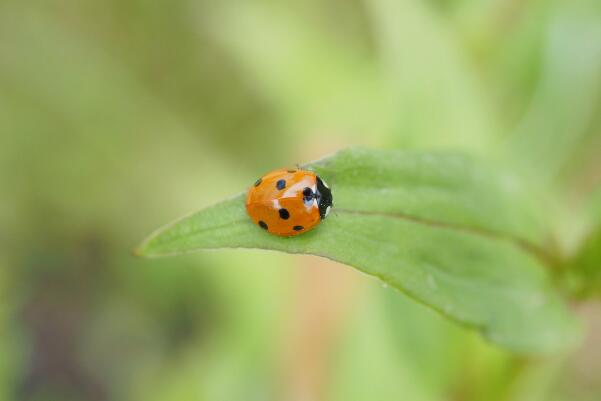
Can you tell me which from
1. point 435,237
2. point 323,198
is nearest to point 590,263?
point 435,237

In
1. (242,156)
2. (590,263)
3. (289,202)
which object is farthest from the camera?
(242,156)

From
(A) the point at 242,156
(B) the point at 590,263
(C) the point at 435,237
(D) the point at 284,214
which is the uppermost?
(A) the point at 242,156

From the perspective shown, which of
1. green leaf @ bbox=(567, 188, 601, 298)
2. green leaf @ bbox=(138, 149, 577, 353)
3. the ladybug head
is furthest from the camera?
green leaf @ bbox=(567, 188, 601, 298)

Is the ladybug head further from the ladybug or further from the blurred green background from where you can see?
the blurred green background

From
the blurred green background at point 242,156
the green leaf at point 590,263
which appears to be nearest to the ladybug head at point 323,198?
the green leaf at point 590,263

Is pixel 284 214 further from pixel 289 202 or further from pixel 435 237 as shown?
pixel 435 237

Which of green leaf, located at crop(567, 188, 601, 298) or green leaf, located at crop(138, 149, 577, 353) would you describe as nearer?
green leaf, located at crop(138, 149, 577, 353)

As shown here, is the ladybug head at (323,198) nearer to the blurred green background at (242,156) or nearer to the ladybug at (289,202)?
the ladybug at (289,202)

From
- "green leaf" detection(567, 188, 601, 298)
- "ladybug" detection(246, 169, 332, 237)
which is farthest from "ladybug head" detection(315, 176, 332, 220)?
"green leaf" detection(567, 188, 601, 298)

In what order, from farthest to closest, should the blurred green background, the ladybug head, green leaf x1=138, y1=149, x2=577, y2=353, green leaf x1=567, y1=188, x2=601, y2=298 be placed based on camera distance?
the blurred green background
green leaf x1=567, y1=188, x2=601, y2=298
the ladybug head
green leaf x1=138, y1=149, x2=577, y2=353
